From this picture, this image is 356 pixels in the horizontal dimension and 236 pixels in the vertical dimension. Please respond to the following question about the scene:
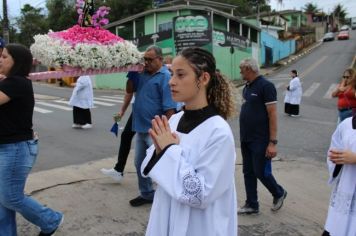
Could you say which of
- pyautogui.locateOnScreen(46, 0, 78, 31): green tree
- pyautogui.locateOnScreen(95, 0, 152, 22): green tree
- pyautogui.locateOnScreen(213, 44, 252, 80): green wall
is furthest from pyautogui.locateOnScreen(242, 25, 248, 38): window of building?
pyautogui.locateOnScreen(46, 0, 78, 31): green tree

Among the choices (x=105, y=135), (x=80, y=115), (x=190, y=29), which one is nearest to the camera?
(x=105, y=135)

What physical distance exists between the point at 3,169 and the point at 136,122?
6.22 feet

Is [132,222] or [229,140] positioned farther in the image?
[132,222]

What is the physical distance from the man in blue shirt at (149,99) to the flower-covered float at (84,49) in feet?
1.19

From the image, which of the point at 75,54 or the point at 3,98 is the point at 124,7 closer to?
the point at 75,54

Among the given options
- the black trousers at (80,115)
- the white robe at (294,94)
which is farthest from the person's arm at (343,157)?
the white robe at (294,94)

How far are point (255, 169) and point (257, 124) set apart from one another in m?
0.52

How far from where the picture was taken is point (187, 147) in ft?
7.67

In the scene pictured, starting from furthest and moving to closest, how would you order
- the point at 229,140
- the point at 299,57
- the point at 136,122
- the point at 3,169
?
1. the point at 299,57
2. the point at 136,122
3. the point at 3,169
4. the point at 229,140

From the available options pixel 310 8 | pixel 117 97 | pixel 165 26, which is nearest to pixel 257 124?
pixel 117 97

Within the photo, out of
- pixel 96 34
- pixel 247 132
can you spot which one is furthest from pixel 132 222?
pixel 96 34

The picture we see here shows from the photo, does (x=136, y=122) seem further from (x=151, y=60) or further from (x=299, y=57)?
(x=299, y=57)

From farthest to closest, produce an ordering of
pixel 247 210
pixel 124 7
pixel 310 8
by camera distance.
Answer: pixel 310 8
pixel 124 7
pixel 247 210

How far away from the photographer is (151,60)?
505cm
